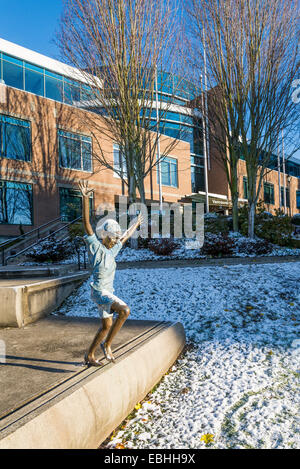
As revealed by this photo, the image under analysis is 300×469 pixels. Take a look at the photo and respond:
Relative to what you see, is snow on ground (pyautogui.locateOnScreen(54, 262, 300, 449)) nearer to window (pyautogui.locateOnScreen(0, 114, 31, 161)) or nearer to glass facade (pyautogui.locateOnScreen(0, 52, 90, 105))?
window (pyautogui.locateOnScreen(0, 114, 31, 161))

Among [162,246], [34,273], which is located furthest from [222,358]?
[162,246]

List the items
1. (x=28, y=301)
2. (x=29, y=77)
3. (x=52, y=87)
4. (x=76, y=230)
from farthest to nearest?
(x=52, y=87) < (x=29, y=77) < (x=76, y=230) < (x=28, y=301)

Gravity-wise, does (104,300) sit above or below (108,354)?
above

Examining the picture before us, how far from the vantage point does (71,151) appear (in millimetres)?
22250

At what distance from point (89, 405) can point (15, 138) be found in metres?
19.0

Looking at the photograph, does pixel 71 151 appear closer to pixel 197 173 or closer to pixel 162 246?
pixel 162 246

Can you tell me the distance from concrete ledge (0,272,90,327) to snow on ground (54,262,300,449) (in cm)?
44

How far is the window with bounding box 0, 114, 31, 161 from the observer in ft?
61.5

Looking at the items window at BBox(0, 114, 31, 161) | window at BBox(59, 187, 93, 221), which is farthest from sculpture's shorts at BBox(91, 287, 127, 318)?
window at BBox(59, 187, 93, 221)

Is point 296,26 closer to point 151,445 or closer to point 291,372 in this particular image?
point 291,372

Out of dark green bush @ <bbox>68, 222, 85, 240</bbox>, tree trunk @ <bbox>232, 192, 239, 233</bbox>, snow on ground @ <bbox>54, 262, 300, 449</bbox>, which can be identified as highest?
tree trunk @ <bbox>232, 192, 239, 233</bbox>

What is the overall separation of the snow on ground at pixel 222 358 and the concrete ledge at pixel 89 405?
0.19m

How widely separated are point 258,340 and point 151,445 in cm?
289

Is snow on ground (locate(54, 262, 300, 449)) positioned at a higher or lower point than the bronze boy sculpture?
lower
